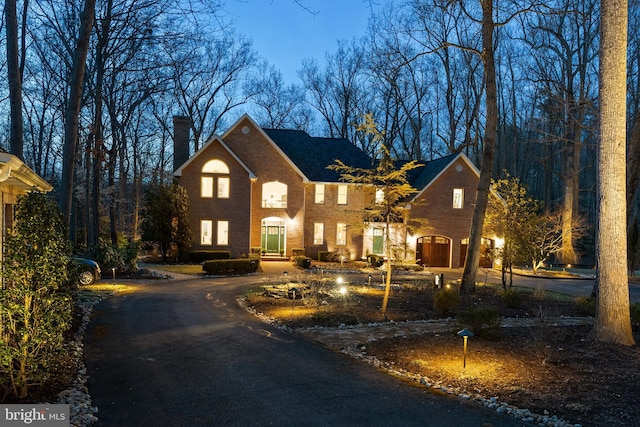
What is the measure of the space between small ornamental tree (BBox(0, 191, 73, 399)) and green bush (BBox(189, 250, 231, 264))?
71.6 ft

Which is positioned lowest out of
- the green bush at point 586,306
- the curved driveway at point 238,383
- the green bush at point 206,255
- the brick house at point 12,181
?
the curved driveway at point 238,383

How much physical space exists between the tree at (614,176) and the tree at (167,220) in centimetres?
2350

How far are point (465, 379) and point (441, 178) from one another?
25.9 meters

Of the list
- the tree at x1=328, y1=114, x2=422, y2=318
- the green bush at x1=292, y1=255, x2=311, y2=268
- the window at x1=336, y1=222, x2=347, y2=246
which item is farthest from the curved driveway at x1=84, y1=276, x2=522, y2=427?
the window at x1=336, y1=222, x2=347, y2=246

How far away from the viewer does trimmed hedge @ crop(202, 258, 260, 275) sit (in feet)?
79.2

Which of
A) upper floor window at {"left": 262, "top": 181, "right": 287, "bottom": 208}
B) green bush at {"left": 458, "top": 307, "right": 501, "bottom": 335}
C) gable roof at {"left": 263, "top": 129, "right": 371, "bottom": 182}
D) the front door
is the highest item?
gable roof at {"left": 263, "top": 129, "right": 371, "bottom": 182}

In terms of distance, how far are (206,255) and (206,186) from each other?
4.72 m

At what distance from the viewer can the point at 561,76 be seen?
3616cm

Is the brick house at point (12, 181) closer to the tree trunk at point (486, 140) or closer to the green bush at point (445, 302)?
the green bush at point (445, 302)

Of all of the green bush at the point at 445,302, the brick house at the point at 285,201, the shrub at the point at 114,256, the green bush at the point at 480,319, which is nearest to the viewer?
the green bush at the point at 480,319

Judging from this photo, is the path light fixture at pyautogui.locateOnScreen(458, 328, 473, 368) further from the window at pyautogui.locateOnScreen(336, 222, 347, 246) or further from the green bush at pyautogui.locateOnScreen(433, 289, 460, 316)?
the window at pyautogui.locateOnScreen(336, 222, 347, 246)

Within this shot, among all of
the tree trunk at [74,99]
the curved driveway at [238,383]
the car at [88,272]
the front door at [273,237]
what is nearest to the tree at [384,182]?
the curved driveway at [238,383]

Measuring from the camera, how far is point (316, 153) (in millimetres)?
34844

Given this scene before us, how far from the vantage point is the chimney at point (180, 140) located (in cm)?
3244
